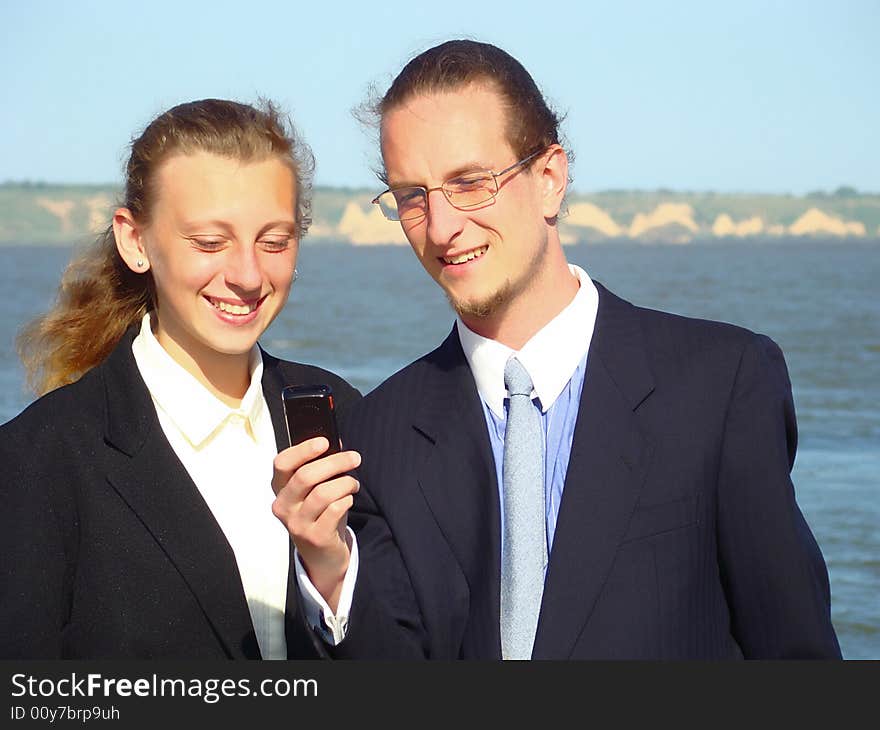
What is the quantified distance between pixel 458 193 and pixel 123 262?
4.08 ft

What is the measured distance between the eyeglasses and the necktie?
58 cm

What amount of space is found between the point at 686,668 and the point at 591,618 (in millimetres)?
288

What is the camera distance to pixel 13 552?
3.63 m

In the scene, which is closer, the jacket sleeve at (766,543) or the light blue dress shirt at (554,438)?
the jacket sleeve at (766,543)

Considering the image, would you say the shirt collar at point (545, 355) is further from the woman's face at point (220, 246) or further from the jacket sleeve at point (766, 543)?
the woman's face at point (220, 246)

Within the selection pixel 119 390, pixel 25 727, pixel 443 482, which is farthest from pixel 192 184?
pixel 25 727

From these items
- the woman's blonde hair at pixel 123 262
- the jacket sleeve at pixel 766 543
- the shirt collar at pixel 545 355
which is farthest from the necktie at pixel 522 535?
the woman's blonde hair at pixel 123 262

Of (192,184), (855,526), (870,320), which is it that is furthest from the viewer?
(870,320)

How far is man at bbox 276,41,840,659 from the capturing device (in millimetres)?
3500

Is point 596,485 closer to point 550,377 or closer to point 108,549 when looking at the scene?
point 550,377

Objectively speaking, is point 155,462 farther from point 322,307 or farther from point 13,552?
point 322,307

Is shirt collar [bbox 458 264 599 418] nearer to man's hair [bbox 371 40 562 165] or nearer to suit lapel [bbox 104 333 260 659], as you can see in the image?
man's hair [bbox 371 40 562 165]

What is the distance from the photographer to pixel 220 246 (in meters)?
3.96

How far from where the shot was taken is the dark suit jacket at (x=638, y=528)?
349 cm
